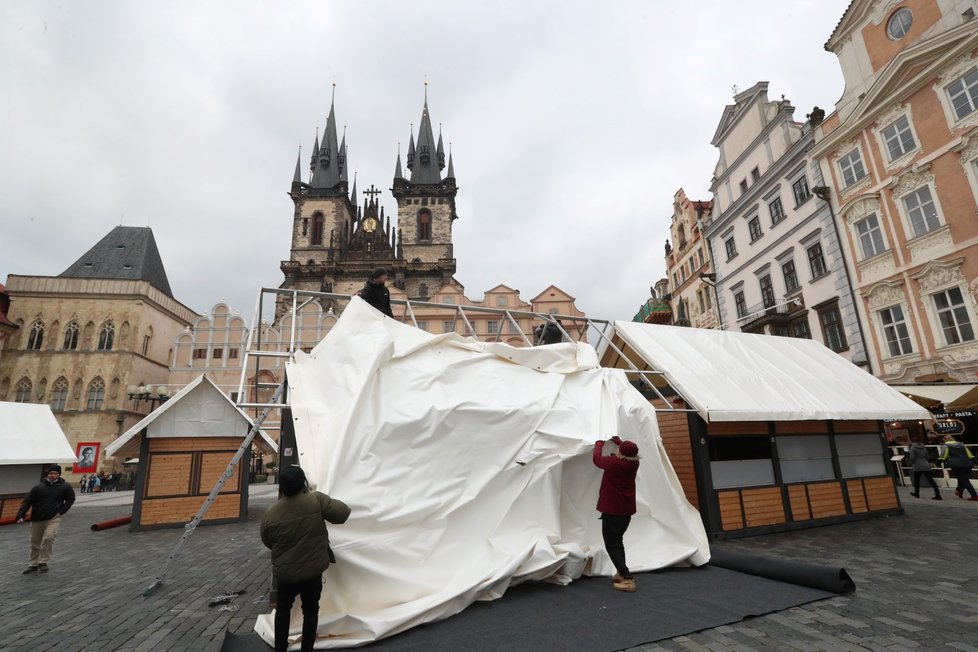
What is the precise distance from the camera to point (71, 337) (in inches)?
1320

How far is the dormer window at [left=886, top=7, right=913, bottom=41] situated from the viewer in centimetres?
1591

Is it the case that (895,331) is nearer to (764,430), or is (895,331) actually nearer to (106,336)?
(764,430)

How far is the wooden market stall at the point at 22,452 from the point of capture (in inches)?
537

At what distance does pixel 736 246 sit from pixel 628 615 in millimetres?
24195

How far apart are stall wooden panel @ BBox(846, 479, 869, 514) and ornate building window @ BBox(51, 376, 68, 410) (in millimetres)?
43186

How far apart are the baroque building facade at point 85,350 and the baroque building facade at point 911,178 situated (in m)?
40.7

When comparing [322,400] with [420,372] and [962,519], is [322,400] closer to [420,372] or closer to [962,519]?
[420,372]

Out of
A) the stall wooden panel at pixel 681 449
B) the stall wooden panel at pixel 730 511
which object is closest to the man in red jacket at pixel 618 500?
the stall wooden panel at pixel 681 449

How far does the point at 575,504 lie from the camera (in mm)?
6090

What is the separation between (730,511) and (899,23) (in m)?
19.1

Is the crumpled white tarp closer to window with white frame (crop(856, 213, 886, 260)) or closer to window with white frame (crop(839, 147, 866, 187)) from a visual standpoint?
window with white frame (crop(856, 213, 886, 260))

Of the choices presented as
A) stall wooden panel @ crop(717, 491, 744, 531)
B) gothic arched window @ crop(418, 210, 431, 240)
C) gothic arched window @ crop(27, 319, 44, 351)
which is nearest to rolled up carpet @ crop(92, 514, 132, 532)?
stall wooden panel @ crop(717, 491, 744, 531)

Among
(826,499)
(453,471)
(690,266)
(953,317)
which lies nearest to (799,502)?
(826,499)

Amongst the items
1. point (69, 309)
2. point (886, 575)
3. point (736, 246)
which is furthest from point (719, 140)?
point (69, 309)
